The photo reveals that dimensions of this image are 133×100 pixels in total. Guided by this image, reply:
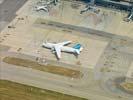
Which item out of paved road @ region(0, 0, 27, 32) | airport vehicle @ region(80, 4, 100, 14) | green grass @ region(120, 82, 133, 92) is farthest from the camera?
airport vehicle @ region(80, 4, 100, 14)

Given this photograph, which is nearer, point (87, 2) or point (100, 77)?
point (100, 77)

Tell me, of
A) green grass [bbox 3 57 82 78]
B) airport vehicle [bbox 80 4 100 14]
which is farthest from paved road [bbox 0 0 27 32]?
airport vehicle [bbox 80 4 100 14]

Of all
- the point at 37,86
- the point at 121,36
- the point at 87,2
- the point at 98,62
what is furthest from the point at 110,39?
the point at 37,86

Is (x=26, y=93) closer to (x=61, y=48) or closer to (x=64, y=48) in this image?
(x=61, y=48)

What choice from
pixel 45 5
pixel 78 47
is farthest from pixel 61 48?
pixel 45 5

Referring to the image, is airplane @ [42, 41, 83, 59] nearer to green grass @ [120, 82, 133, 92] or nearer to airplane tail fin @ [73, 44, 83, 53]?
airplane tail fin @ [73, 44, 83, 53]

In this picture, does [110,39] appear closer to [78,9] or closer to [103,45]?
[103,45]
